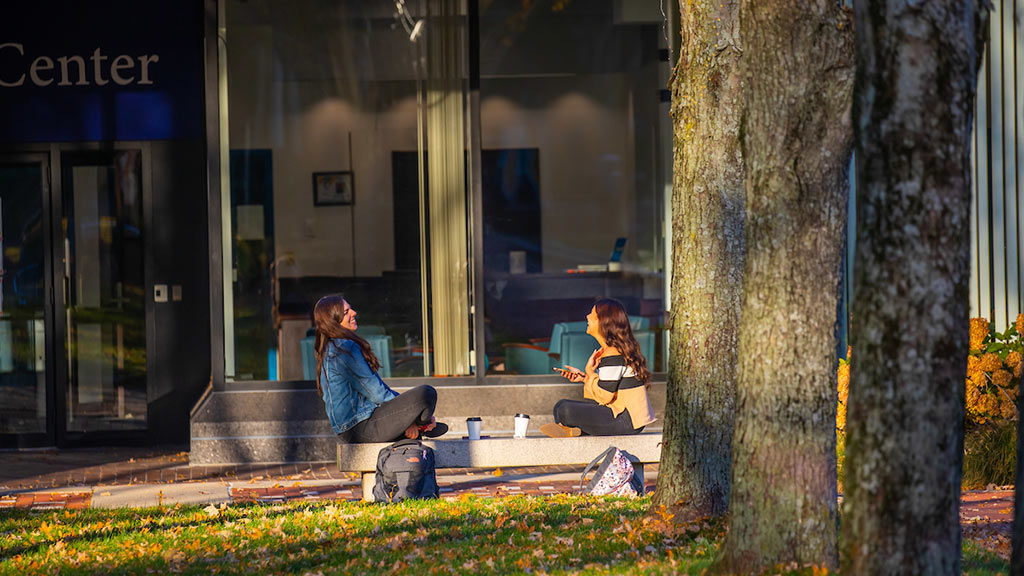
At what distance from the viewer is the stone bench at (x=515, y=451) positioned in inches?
292

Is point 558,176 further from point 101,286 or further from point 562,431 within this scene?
point 101,286

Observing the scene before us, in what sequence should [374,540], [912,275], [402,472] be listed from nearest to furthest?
[912,275] → [374,540] → [402,472]

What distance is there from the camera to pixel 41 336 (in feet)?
35.3

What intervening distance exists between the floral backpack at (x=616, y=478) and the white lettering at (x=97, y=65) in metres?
6.06

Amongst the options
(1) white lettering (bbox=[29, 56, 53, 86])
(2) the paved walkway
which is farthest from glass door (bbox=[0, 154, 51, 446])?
(1) white lettering (bbox=[29, 56, 53, 86])

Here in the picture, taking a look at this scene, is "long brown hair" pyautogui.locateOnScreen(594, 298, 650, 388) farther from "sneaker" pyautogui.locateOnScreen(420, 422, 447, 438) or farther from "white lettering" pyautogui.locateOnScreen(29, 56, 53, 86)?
"white lettering" pyautogui.locateOnScreen(29, 56, 53, 86)

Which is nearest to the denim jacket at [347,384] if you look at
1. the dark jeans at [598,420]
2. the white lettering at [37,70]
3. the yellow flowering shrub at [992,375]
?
the dark jeans at [598,420]

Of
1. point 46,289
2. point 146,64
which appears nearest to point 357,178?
point 146,64

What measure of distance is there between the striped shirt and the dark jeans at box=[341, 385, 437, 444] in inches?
43.1

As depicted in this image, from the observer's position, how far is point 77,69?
1067cm

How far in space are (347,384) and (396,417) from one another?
37cm

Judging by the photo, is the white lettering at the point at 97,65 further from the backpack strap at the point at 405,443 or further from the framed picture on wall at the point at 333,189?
the backpack strap at the point at 405,443

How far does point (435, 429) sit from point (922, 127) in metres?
4.71

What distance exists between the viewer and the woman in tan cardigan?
7578 mm
